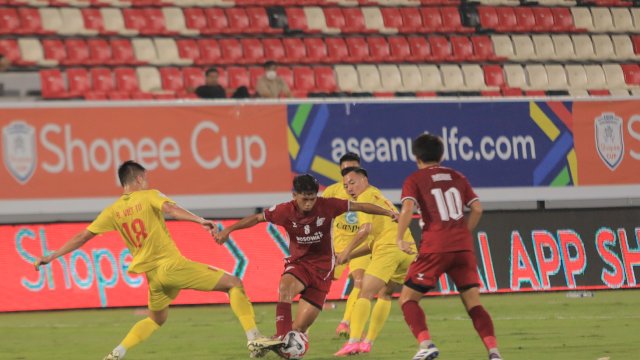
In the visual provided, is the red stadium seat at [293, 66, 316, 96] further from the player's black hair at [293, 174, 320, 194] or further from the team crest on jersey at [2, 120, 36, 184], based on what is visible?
the player's black hair at [293, 174, 320, 194]

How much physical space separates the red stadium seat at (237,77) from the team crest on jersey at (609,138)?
295 inches

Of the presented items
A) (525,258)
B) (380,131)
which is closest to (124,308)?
(380,131)

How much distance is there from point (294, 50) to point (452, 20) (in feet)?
13.3

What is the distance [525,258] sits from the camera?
64.0 feet

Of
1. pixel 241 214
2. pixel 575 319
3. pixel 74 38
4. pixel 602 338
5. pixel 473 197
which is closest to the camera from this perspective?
pixel 473 197

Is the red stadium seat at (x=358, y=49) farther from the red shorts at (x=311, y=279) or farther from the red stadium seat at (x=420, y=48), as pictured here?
the red shorts at (x=311, y=279)

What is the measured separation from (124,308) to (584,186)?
7464 millimetres

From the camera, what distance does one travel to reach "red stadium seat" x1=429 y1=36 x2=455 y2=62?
2756 cm

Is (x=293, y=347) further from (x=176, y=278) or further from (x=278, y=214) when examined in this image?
(x=176, y=278)

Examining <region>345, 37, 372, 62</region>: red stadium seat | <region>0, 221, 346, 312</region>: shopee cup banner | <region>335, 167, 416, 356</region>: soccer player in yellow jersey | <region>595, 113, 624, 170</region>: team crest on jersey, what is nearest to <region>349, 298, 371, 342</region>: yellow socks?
<region>335, 167, 416, 356</region>: soccer player in yellow jersey

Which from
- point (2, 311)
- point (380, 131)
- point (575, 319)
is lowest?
point (575, 319)

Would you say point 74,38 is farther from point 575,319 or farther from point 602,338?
point 602,338

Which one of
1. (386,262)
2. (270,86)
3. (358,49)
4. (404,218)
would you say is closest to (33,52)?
(270,86)

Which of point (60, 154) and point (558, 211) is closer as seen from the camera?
point (60, 154)
